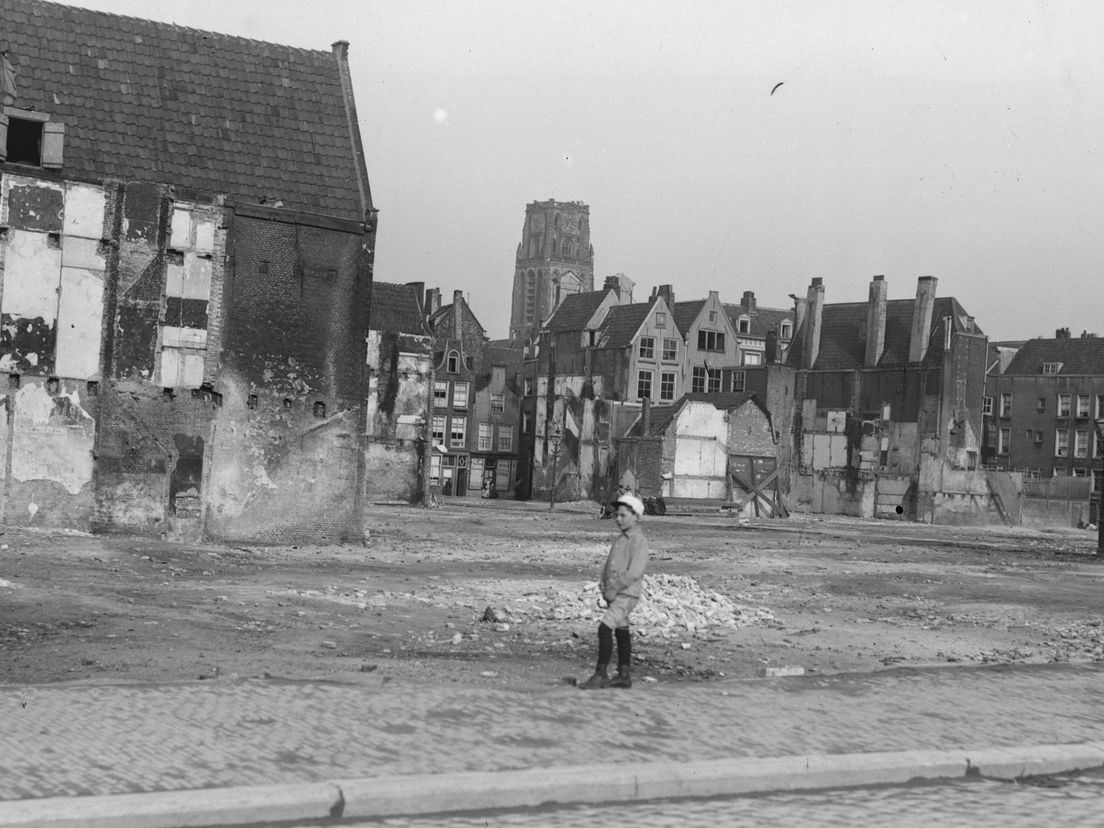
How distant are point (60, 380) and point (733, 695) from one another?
18.8 meters

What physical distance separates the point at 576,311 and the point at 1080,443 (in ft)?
114

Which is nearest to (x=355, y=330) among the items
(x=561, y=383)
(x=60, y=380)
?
(x=60, y=380)

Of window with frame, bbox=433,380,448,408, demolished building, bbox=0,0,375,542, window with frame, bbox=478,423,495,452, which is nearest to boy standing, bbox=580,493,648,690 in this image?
demolished building, bbox=0,0,375,542

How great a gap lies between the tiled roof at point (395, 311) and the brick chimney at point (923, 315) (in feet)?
89.4

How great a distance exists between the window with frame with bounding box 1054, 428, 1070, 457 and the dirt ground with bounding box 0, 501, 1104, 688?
208ft

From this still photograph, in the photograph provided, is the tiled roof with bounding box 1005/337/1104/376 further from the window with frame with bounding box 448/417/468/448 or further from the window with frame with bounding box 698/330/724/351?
the window with frame with bounding box 448/417/468/448

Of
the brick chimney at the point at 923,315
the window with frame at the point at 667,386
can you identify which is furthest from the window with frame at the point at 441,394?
the brick chimney at the point at 923,315

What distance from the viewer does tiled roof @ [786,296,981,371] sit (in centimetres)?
8006

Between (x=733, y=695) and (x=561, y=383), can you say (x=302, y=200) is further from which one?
(x=561, y=383)

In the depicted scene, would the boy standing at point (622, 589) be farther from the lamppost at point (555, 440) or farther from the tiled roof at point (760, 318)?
the tiled roof at point (760, 318)

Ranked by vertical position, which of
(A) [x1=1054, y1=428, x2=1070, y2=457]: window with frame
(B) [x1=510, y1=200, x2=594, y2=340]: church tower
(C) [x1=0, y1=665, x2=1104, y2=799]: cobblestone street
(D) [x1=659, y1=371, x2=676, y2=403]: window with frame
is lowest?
(C) [x1=0, y1=665, x2=1104, y2=799]: cobblestone street

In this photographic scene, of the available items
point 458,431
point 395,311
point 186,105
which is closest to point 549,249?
point 458,431

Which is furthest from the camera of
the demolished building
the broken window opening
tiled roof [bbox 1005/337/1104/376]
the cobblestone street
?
tiled roof [bbox 1005/337/1104/376]

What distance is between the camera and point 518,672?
1301 cm
